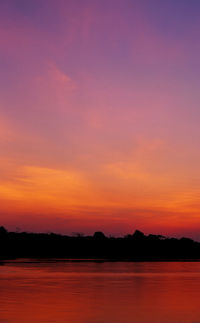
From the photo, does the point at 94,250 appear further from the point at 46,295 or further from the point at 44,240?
the point at 46,295

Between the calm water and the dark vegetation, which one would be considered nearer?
the calm water

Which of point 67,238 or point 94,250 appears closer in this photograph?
point 94,250

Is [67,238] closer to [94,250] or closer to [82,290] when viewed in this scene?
[94,250]

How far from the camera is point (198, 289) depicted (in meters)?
39.6

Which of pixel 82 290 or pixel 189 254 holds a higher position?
pixel 189 254

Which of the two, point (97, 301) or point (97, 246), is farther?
point (97, 246)

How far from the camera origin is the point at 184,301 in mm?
32125

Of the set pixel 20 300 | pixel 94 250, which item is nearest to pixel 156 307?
pixel 20 300

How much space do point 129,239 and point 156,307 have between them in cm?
14931

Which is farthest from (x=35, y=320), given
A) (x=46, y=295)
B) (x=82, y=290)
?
(x=82, y=290)

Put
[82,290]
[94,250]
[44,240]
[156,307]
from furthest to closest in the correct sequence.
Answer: [44,240] < [94,250] < [82,290] < [156,307]

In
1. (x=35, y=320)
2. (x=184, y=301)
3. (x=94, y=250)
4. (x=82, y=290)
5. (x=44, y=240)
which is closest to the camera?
(x=35, y=320)

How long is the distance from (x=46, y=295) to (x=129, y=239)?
145 metres

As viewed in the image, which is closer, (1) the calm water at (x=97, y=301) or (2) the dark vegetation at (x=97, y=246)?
(1) the calm water at (x=97, y=301)
